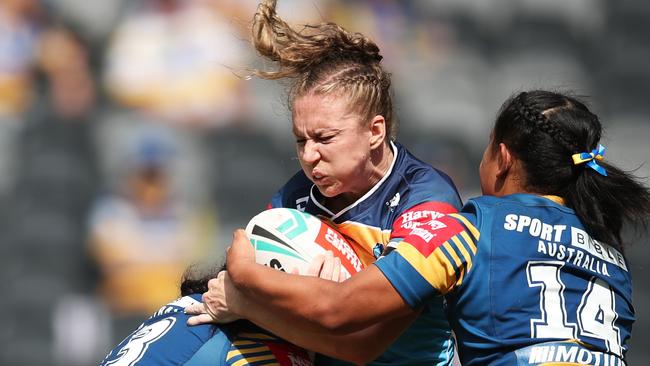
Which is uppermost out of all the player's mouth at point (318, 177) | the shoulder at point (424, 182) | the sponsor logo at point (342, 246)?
the shoulder at point (424, 182)

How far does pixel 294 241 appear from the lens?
8.95ft

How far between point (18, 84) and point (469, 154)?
274cm

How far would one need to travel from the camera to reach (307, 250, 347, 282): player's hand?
263cm

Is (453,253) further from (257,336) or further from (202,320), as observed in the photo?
(202,320)

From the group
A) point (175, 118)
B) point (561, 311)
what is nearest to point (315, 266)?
point (561, 311)

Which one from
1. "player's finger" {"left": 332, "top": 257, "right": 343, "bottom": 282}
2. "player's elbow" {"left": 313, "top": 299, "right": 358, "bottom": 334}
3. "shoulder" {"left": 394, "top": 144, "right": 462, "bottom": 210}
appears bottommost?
"player's elbow" {"left": 313, "top": 299, "right": 358, "bottom": 334}

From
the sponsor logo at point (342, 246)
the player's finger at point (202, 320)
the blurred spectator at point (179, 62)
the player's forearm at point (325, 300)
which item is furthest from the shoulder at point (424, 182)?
the blurred spectator at point (179, 62)

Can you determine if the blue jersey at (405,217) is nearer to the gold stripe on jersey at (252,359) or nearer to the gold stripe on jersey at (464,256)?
the gold stripe on jersey at (464,256)

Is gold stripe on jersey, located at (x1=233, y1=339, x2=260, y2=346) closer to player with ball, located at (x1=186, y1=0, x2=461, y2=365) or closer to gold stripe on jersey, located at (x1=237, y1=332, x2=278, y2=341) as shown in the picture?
gold stripe on jersey, located at (x1=237, y1=332, x2=278, y2=341)

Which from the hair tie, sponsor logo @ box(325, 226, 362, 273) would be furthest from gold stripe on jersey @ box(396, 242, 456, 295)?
the hair tie

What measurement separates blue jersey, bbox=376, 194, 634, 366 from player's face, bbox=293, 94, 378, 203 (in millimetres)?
400

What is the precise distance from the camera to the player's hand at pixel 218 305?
8.78 feet

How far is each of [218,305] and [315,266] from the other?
0.30m

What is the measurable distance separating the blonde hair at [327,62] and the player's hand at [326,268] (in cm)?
46
